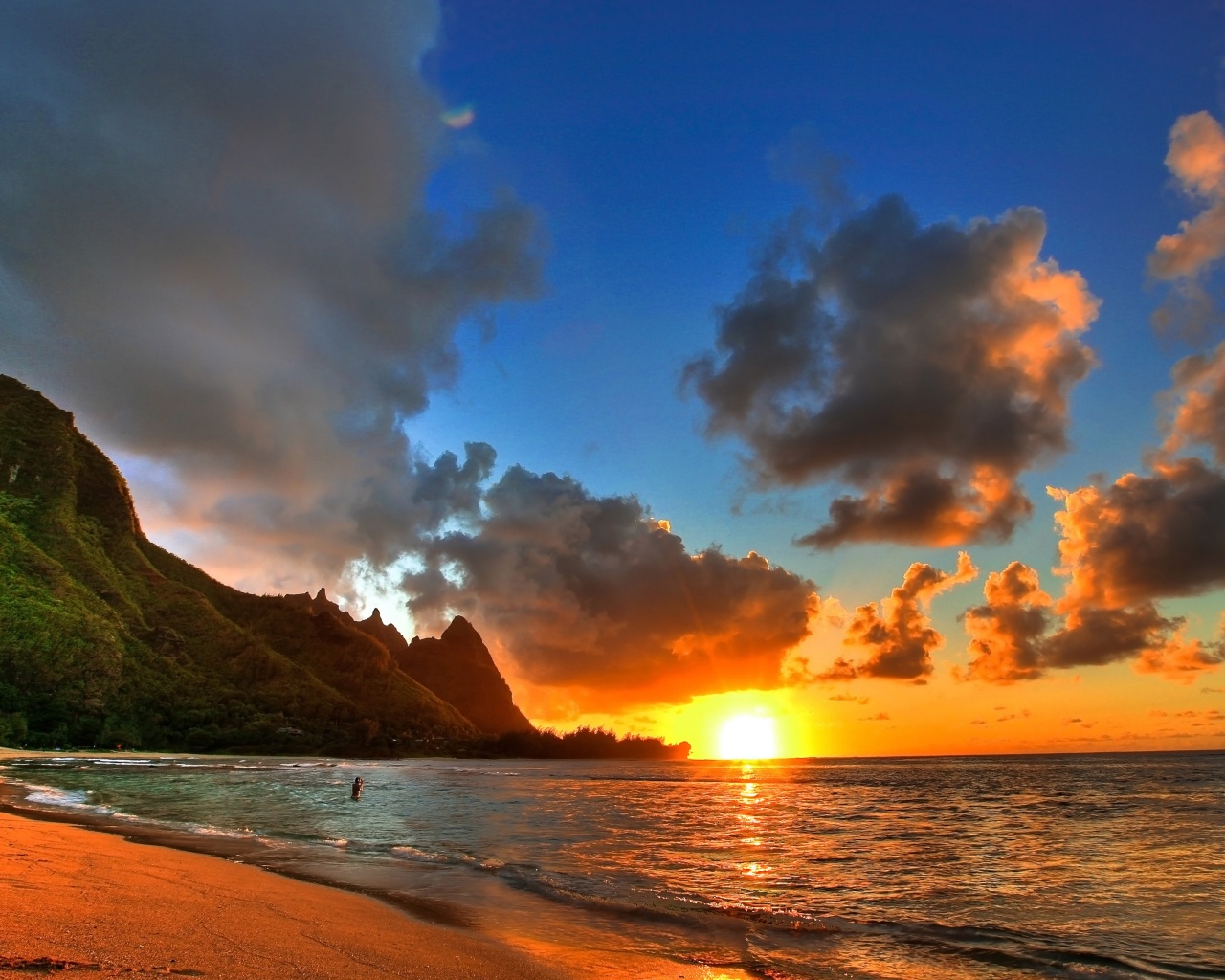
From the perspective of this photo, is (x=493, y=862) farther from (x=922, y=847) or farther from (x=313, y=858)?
(x=922, y=847)

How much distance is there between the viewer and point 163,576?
177125 mm

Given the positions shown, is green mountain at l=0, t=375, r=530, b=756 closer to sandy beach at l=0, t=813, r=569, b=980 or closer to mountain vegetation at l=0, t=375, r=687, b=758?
mountain vegetation at l=0, t=375, r=687, b=758

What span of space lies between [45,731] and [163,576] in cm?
7924

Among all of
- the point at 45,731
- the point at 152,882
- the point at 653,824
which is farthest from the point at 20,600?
the point at 152,882

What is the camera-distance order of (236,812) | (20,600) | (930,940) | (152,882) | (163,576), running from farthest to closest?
(163,576)
(20,600)
(236,812)
(930,940)
(152,882)

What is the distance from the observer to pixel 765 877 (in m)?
21.8

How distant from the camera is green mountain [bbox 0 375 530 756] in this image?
10900 cm

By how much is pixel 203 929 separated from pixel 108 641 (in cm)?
14116

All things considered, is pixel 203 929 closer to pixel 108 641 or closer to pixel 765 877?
pixel 765 877

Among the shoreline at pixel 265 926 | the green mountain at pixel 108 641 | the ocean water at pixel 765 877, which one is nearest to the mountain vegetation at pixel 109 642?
the green mountain at pixel 108 641

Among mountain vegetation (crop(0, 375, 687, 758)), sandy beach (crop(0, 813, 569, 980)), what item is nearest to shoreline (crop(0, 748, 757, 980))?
sandy beach (crop(0, 813, 569, 980))

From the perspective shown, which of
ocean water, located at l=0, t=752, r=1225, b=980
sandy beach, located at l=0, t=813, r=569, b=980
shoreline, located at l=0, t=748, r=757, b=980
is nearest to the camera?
sandy beach, located at l=0, t=813, r=569, b=980

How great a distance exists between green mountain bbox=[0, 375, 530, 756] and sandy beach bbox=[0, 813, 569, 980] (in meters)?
113

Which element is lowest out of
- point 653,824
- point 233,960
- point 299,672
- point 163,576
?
point 653,824
